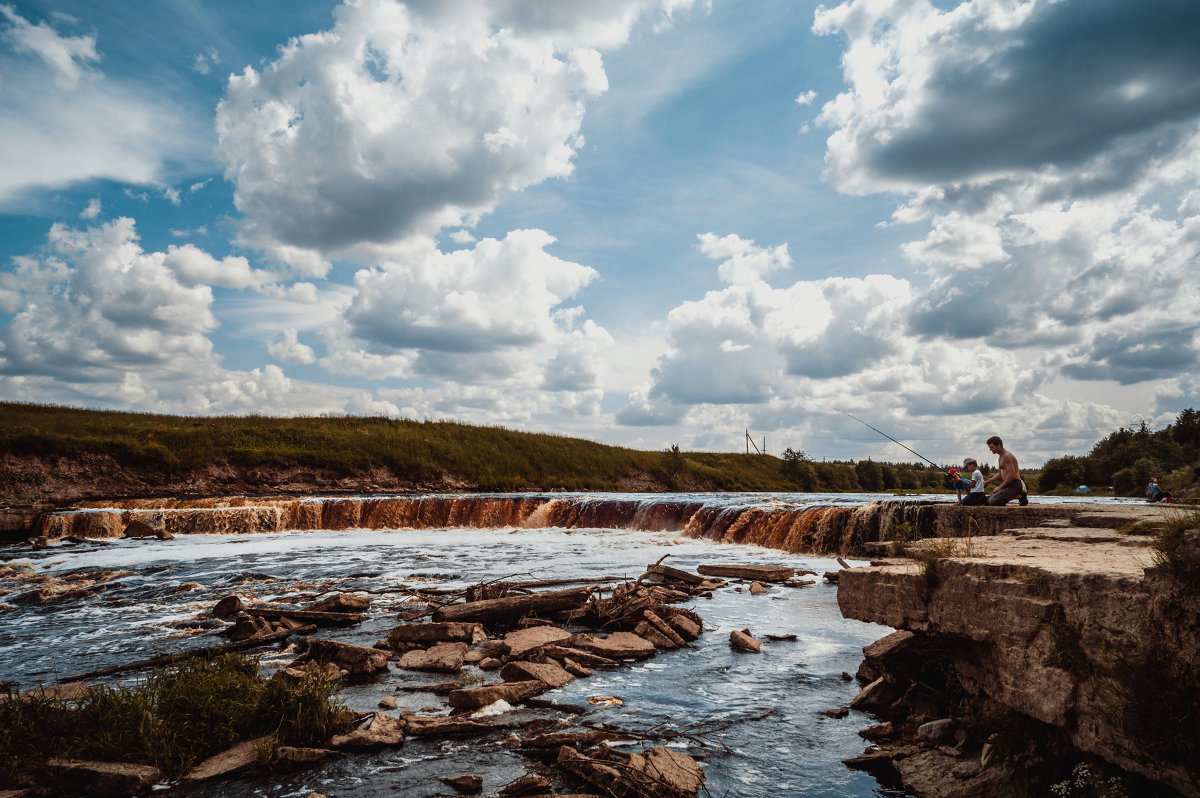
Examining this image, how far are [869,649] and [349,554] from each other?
58.1ft

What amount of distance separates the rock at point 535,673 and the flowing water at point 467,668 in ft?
0.65

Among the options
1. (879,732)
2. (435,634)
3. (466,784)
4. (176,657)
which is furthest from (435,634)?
(879,732)

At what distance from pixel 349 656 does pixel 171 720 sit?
2535mm

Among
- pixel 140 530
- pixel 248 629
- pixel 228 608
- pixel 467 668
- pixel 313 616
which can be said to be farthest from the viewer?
pixel 140 530

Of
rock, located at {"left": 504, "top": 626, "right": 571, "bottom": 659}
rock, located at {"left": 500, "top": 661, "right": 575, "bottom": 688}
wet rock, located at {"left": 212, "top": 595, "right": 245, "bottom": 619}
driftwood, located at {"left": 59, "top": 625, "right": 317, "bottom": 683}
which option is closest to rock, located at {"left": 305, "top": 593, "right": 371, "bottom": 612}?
wet rock, located at {"left": 212, "top": 595, "right": 245, "bottom": 619}

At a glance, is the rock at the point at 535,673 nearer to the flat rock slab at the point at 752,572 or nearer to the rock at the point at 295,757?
the rock at the point at 295,757

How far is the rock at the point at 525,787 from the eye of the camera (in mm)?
5001

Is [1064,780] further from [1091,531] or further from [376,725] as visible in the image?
[376,725]

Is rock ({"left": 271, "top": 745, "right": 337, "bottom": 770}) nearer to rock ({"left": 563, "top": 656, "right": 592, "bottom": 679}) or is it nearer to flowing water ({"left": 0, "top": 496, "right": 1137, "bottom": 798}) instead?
flowing water ({"left": 0, "top": 496, "right": 1137, "bottom": 798})

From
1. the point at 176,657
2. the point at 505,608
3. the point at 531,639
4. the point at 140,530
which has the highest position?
the point at 505,608

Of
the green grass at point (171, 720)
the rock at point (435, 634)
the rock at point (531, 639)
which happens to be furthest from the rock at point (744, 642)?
the green grass at point (171, 720)

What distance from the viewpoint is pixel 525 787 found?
5031mm

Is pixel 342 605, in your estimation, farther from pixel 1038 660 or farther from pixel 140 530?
pixel 140 530

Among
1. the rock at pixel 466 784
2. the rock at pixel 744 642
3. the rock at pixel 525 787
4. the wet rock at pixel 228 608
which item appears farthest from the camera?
the wet rock at pixel 228 608
